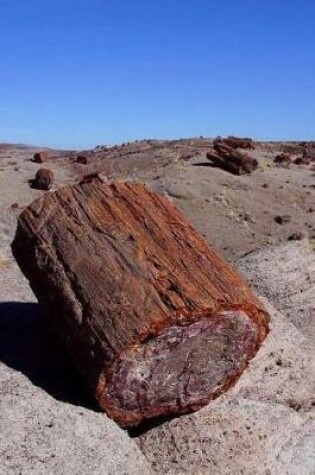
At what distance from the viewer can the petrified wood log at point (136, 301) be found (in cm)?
561

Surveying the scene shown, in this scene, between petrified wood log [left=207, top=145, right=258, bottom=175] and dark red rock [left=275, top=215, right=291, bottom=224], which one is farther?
petrified wood log [left=207, top=145, right=258, bottom=175]

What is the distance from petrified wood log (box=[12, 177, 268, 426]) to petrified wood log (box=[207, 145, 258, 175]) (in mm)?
12513

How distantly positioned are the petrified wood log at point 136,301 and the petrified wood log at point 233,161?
493 inches

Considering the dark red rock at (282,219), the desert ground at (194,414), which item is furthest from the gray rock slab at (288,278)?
the dark red rock at (282,219)

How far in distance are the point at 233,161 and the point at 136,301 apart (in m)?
14.2

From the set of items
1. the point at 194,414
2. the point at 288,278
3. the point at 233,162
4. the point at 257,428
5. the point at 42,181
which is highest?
the point at 233,162

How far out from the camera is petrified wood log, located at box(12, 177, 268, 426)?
561 cm

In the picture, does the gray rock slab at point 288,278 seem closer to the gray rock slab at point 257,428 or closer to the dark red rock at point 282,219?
the gray rock slab at point 257,428

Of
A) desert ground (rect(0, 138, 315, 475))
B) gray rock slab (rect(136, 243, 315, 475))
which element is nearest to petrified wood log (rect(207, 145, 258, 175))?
desert ground (rect(0, 138, 315, 475))

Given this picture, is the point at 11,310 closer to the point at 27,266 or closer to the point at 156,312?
the point at 27,266

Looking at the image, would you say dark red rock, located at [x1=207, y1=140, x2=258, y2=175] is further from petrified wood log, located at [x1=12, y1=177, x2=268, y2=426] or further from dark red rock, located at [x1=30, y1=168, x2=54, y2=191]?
petrified wood log, located at [x1=12, y1=177, x2=268, y2=426]

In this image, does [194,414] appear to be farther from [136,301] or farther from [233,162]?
[233,162]

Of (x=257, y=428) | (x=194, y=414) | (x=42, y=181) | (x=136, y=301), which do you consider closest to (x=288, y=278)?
(x=257, y=428)

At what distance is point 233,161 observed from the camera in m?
19.4
